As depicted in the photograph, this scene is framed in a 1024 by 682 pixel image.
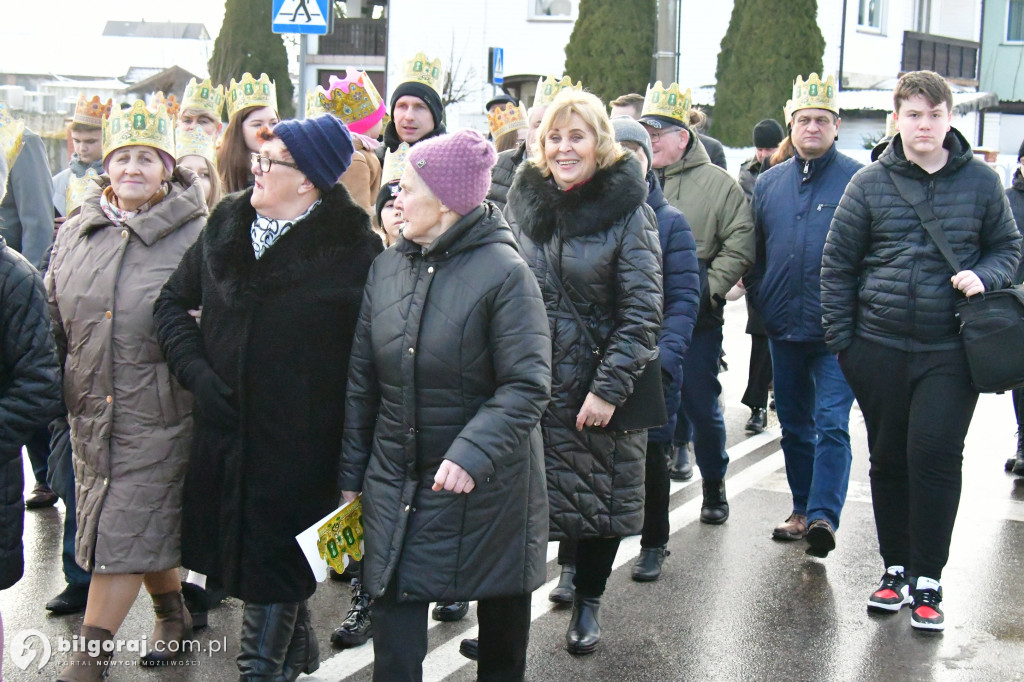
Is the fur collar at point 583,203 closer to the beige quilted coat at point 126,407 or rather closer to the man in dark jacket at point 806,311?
the beige quilted coat at point 126,407

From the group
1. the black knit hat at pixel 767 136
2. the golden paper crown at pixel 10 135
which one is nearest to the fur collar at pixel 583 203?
the golden paper crown at pixel 10 135

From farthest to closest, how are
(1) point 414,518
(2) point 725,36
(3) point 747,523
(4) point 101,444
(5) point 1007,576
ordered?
1. (2) point 725,36
2. (3) point 747,523
3. (5) point 1007,576
4. (4) point 101,444
5. (1) point 414,518

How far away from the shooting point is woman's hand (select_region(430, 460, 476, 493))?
350 cm

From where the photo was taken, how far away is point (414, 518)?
12.0 ft

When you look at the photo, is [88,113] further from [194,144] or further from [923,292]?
[923,292]

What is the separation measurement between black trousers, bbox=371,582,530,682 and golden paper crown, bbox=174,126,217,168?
10.5 ft

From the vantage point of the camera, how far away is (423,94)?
656cm

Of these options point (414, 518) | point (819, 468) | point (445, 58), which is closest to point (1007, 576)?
point (819, 468)

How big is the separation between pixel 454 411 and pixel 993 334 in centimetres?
250

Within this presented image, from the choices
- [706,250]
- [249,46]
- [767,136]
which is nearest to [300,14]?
[767,136]

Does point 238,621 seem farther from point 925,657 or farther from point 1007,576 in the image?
point 1007,576

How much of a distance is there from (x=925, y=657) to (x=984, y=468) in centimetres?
358

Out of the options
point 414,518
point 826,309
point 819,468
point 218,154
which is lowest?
point 819,468

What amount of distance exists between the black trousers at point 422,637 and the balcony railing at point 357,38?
3439 centimetres
